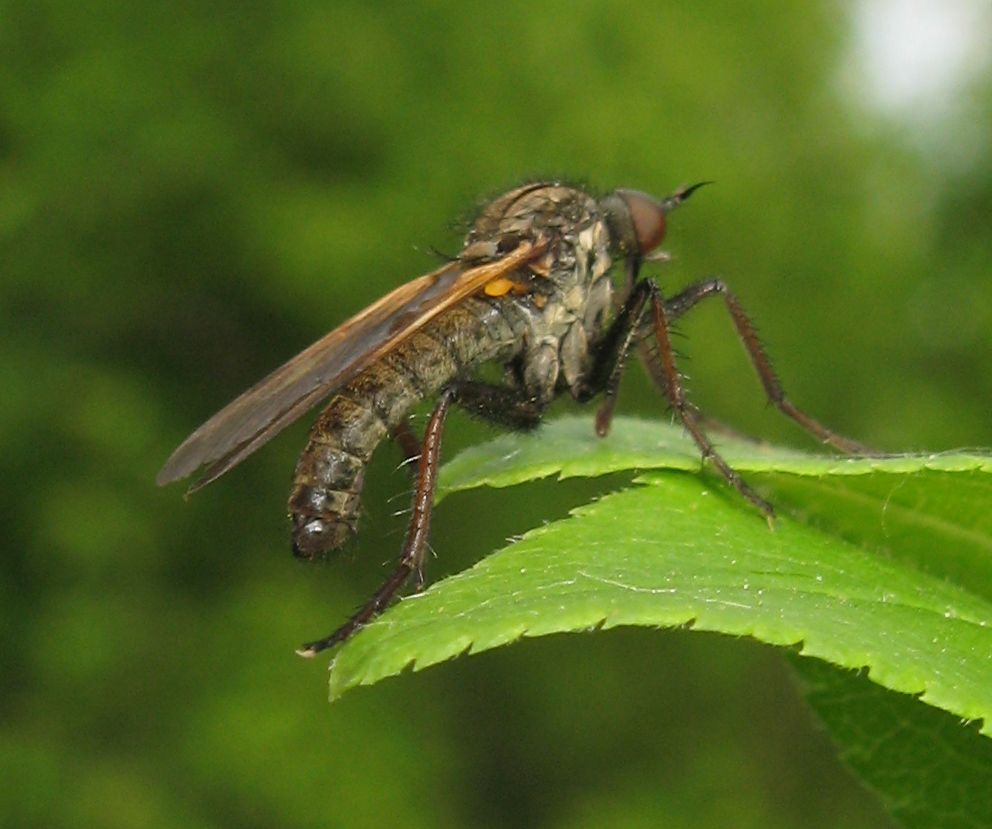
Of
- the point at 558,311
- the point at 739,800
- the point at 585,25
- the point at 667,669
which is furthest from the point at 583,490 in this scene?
the point at 558,311

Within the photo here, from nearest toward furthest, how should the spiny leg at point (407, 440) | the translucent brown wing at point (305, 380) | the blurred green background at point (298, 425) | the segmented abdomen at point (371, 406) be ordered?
the translucent brown wing at point (305, 380)
the segmented abdomen at point (371, 406)
the spiny leg at point (407, 440)
the blurred green background at point (298, 425)

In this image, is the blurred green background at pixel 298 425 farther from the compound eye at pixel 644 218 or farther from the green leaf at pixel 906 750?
the green leaf at pixel 906 750

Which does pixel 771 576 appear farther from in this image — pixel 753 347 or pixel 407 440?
pixel 753 347

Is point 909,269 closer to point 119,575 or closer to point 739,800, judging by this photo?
point 739,800

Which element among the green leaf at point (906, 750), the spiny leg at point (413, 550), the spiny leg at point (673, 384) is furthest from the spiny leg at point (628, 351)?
the green leaf at point (906, 750)

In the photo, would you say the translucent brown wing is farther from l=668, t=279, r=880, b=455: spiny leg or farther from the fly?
l=668, t=279, r=880, b=455: spiny leg

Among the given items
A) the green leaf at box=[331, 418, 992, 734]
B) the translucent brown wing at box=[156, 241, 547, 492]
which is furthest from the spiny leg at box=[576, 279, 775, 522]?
the green leaf at box=[331, 418, 992, 734]
